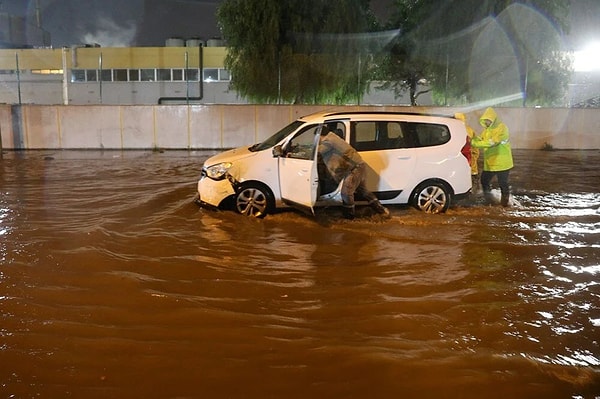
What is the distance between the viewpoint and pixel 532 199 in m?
9.81

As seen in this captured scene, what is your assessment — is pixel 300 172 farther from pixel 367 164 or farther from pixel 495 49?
pixel 495 49

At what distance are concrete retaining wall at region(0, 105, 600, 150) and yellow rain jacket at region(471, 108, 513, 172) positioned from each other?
9746 millimetres

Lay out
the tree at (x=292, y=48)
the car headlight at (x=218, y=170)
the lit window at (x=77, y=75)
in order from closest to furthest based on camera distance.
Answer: the car headlight at (x=218, y=170) → the tree at (x=292, y=48) → the lit window at (x=77, y=75)

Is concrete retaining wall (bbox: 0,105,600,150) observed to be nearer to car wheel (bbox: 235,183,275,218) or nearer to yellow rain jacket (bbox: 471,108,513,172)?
yellow rain jacket (bbox: 471,108,513,172)

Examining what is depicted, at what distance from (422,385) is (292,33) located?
67.3 ft

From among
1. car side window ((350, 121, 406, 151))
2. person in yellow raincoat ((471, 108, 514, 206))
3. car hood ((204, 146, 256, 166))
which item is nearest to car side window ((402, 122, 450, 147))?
car side window ((350, 121, 406, 151))

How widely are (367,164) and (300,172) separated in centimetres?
123

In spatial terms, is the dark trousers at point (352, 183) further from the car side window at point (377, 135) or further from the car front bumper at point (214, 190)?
the car front bumper at point (214, 190)

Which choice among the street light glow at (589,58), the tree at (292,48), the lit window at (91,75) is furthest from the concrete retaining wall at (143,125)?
the lit window at (91,75)

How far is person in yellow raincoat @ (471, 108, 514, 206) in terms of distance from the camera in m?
8.82

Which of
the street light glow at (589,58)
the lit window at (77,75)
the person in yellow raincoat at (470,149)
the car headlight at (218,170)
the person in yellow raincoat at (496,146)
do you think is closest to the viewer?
the car headlight at (218,170)

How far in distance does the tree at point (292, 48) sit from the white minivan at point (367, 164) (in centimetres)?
1413

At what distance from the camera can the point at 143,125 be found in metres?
→ 19.0

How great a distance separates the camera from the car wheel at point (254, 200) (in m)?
7.98
